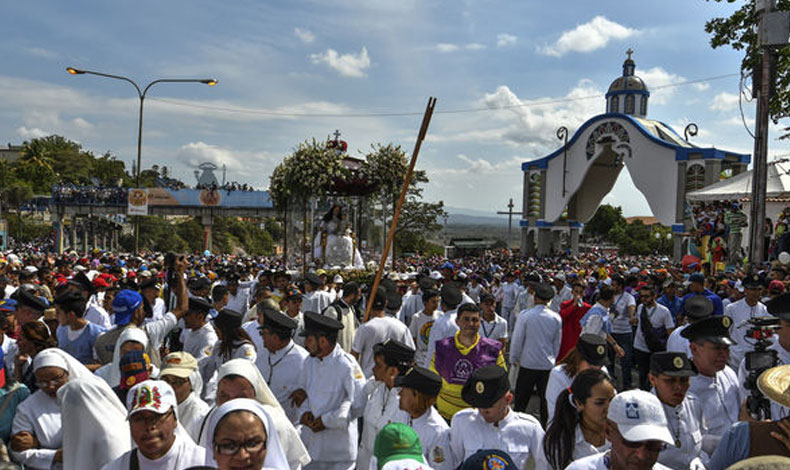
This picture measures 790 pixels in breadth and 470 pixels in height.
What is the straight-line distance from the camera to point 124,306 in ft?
17.7

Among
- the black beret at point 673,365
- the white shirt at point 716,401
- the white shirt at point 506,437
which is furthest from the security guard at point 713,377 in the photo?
the white shirt at point 506,437

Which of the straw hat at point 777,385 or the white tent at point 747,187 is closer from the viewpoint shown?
the straw hat at point 777,385

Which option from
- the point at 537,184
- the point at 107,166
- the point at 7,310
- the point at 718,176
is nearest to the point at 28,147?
the point at 107,166

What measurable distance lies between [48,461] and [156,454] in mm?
1200

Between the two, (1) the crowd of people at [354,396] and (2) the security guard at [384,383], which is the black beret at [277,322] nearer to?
(1) the crowd of people at [354,396]

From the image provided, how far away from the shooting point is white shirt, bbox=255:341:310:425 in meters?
5.01

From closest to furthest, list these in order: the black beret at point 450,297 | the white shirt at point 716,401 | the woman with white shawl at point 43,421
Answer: the woman with white shawl at point 43,421 → the white shirt at point 716,401 → the black beret at point 450,297

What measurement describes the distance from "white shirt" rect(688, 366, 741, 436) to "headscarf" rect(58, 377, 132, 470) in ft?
11.9

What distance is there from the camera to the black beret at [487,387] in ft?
12.1

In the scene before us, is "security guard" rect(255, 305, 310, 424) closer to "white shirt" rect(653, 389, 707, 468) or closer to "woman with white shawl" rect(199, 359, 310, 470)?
"woman with white shawl" rect(199, 359, 310, 470)

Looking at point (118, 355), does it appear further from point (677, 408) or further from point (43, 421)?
point (677, 408)

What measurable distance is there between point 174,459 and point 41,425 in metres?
1.29

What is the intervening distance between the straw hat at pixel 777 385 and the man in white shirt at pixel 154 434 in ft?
9.08

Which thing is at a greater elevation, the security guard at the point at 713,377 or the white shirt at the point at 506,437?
the security guard at the point at 713,377
